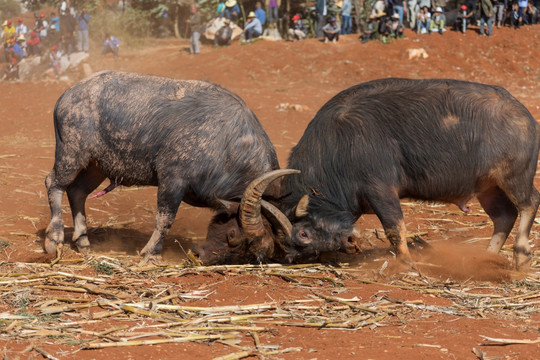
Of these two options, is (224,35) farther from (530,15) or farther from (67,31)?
(530,15)

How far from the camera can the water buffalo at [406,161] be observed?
6367 millimetres

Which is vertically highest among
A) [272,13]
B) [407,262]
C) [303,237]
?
[272,13]

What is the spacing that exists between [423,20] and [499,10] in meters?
3.28

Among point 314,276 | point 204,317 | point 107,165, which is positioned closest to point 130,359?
point 204,317

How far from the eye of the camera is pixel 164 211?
654 centimetres

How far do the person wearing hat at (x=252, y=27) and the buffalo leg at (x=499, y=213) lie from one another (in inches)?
715

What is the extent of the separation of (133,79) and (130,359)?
3669mm

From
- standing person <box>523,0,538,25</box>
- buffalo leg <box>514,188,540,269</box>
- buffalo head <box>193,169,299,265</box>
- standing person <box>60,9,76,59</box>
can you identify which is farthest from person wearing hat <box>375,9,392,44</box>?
buffalo head <box>193,169,299,265</box>

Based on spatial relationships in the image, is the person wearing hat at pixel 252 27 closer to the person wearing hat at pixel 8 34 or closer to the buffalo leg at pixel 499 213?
the person wearing hat at pixel 8 34

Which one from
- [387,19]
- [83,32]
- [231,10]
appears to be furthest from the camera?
[231,10]

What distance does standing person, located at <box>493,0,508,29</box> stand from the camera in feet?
81.9

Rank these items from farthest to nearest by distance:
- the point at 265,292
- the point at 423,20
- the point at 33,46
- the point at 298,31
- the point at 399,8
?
1. the point at 33,46
2. the point at 423,20
3. the point at 298,31
4. the point at 399,8
5. the point at 265,292

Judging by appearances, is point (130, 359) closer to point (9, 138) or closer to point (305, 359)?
point (305, 359)

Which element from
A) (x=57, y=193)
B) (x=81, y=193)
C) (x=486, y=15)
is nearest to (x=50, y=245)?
(x=57, y=193)
